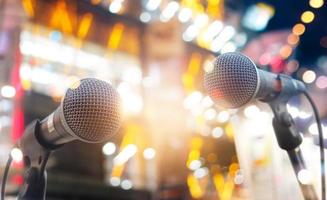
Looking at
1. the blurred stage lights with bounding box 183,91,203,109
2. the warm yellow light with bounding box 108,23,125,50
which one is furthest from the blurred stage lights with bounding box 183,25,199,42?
the warm yellow light with bounding box 108,23,125,50

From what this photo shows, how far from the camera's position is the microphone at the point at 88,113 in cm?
79

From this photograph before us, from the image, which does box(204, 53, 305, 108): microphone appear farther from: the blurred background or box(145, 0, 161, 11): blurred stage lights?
box(145, 0, 161, 11): blurred stage lights

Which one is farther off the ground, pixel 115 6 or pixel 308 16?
pixel 115 6

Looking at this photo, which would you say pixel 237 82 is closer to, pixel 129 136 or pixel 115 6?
pixel 129 136

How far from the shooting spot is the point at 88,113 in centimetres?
80

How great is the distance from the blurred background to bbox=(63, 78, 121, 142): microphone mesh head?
2034 millimetres

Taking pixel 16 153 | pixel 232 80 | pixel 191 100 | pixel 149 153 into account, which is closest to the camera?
pixel 232 80

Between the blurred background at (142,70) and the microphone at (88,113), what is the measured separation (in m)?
2.03

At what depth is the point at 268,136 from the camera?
147cm

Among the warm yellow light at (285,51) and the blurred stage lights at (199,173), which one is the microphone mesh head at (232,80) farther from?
the blurred stage lights at (199,173)

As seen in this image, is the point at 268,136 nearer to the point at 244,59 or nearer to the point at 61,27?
the point at 244,59

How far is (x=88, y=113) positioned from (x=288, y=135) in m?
0.45

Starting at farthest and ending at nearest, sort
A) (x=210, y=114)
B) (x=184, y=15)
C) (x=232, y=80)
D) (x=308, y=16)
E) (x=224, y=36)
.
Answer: (x=224, y=36)
(x=184, y=15)
(x=210, y=114)
(x=308, y=16)
(x=232, y=80)

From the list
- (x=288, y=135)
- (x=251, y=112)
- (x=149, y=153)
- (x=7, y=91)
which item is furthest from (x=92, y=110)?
(x=149, y=153)
